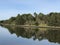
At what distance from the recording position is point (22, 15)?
310 feet

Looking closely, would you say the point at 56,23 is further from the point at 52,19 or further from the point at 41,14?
the point at 41,14

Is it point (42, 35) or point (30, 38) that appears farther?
point (42, 35)

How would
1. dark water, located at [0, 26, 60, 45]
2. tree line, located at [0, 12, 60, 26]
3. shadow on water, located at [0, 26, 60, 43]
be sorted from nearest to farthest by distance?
dark water, located at [0, 26, 60, 45] → shadow on water, located at [0, 26, 60, 43] → tree line, located at [0, 12, 60, 26]

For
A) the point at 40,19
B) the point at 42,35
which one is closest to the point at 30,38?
the point at 42,35

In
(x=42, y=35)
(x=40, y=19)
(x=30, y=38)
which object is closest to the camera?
(x=30, y=38)

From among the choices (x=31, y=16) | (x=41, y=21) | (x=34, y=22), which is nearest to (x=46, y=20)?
(x=41, y=21)

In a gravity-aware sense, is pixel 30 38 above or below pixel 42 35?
above

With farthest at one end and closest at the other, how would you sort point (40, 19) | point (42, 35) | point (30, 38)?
point (40, 19) < point (42, 35) < point (30, 38)

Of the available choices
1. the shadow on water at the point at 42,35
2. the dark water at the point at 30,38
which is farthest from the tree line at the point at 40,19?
the dark water at the point at 30,38

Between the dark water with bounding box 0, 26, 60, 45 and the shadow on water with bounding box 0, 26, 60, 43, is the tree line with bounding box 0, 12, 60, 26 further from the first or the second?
the dark water with bounding box 0, 26, 60, 45

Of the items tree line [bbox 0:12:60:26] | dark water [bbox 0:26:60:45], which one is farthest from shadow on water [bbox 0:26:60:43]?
tree line [bbox 0:12:60:26]

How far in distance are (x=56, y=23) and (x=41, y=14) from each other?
15007mm

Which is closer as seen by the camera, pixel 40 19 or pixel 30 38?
pixel 30 38

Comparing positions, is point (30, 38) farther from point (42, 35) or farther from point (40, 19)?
point (40, 19)
